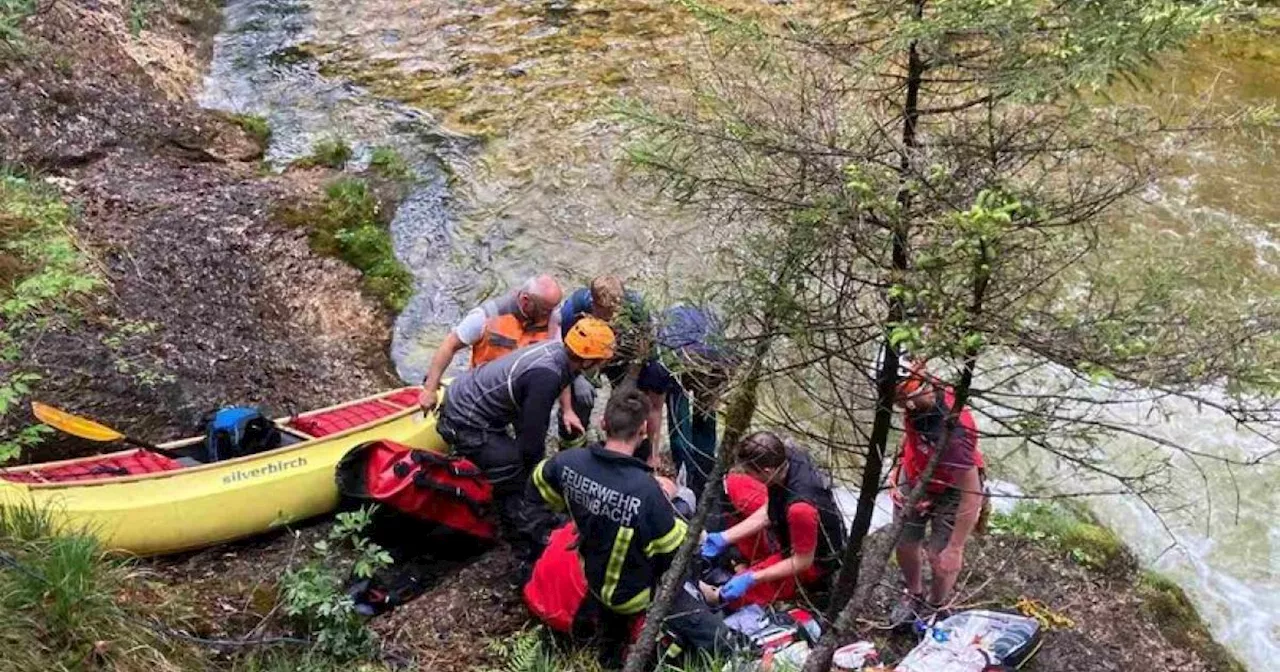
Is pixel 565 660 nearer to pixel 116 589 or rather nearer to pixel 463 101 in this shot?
pixel 116 589

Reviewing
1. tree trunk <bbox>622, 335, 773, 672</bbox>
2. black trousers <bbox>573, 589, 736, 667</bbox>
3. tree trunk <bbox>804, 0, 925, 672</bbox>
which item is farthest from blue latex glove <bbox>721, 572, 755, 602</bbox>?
tree trunk <bbox>622, 335, 773, 672</bbox>

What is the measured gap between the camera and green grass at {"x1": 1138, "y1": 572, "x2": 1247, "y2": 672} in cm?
583

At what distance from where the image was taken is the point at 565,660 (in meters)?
4.90

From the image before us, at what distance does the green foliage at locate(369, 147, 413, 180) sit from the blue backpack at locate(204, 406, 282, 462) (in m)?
4.79

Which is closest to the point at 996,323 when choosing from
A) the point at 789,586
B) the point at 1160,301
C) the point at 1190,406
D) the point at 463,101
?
the point at 1160,301

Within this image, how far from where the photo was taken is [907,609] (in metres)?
5.54

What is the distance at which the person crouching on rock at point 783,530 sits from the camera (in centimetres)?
506

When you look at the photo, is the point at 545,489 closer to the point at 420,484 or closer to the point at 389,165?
the point at 420,484

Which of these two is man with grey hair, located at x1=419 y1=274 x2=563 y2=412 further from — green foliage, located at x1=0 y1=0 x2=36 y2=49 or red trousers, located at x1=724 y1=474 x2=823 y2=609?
green foliage, located at x1=0 y1=0 x2=36 y2=49

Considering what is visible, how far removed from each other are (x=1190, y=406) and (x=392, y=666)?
620cm

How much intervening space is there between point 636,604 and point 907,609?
1.58 meters

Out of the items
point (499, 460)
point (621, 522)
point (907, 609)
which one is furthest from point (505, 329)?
point (907, 609)

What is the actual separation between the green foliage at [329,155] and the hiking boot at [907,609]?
23.2 feet

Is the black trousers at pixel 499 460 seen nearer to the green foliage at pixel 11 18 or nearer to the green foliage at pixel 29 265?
the green foliage at pixel 29 265
